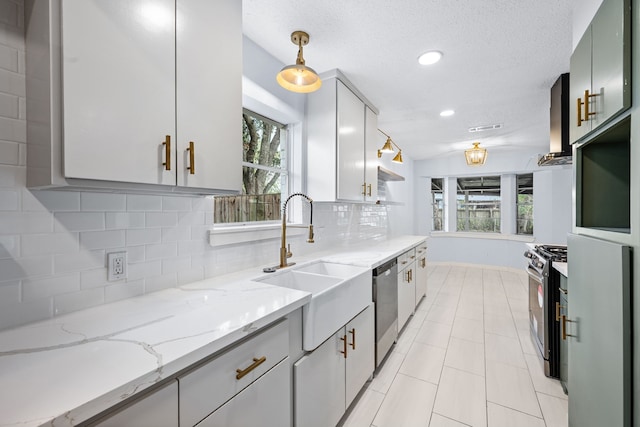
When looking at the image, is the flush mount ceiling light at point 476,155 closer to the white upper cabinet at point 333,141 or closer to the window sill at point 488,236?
the window sill at point 488,236

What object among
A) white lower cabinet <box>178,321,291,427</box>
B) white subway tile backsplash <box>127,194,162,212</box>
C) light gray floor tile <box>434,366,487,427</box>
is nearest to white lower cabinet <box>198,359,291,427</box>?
white lower cabinet <box>178,321,291,427</box>

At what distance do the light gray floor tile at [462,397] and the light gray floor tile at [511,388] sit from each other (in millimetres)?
79

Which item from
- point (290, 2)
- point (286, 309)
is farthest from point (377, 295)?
point (290, 2)

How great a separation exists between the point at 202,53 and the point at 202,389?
1282 millimetres

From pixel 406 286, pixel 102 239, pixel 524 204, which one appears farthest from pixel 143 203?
pixel 524 204

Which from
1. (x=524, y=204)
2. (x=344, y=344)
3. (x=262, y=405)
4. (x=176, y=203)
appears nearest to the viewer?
(x=262, y=405)

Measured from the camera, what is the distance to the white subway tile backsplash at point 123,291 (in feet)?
3.92

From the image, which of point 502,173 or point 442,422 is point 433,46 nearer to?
point 442,422

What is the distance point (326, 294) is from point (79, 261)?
41.7 inches

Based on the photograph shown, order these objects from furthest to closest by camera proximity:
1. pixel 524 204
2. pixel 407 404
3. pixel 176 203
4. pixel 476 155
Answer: pixel 524 204
pixel 476 155
pixel 407 404
pixel 176 203

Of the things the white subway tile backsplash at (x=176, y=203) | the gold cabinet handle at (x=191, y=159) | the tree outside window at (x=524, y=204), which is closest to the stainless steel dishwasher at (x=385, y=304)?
the white subway tile backsplash at (x=176, y=203)

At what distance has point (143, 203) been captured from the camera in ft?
4.31

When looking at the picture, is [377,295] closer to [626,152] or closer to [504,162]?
[626,152]

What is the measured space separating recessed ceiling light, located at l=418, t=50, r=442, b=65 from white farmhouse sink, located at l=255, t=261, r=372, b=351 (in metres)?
1.72
